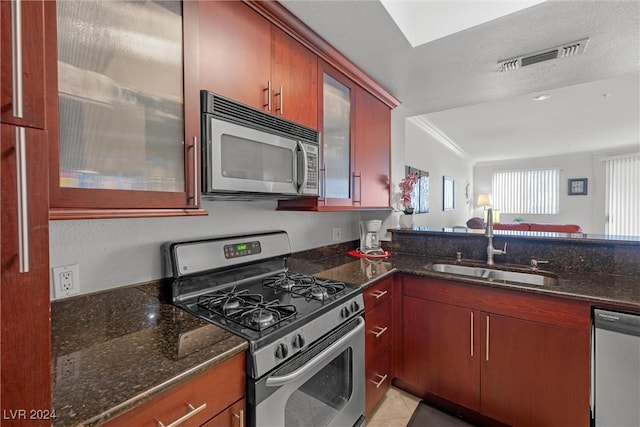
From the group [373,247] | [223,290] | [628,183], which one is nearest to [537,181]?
[628,183]

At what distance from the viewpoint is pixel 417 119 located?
13.2ft

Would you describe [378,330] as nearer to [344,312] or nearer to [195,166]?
[344,312]

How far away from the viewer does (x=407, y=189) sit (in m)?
2.55

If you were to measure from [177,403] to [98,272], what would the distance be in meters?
0.68


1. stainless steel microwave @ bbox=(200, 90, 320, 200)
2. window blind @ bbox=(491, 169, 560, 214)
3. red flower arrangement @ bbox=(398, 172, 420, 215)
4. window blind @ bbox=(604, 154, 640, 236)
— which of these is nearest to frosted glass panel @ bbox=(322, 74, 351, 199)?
stainless steel microwave @ bbox=(200, 90, 320, 200)

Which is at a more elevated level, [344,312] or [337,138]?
[337,138]

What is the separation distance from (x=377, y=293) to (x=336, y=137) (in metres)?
1.03

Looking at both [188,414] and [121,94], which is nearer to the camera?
[188,414]

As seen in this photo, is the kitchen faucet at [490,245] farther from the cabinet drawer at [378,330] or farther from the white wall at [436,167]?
the white wall at [436,167]

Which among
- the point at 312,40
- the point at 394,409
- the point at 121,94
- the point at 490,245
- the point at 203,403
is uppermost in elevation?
the point at 312,40

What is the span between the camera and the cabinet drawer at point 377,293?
165cm

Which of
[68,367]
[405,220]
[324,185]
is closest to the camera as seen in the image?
[68,367]

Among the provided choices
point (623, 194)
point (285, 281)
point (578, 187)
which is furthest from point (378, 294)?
point (578, 187)

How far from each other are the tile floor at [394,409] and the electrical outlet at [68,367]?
1.58 m
